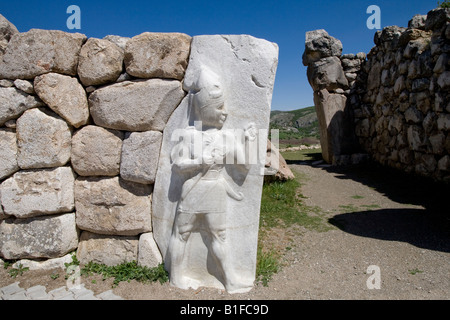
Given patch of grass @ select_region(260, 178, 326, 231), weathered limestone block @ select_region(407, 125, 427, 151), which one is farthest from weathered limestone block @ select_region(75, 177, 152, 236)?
weathered limestone block @ select_region(407, 125, 427, 151)

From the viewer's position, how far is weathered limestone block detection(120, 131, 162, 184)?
2.81 m

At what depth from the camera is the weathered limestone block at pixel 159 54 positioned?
2727 millimetres

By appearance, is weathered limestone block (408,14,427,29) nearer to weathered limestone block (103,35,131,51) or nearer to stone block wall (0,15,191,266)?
stone block wall (0,15,191,266)

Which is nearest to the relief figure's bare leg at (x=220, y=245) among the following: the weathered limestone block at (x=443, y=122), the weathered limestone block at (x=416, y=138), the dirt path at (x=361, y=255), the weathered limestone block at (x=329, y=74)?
the dirt path at (x=361, y=255)

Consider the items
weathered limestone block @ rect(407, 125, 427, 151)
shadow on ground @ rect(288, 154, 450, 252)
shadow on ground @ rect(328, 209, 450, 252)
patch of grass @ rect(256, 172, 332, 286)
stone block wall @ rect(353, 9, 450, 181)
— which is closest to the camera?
patch of grass @ rect(256, 172, 332, 286)

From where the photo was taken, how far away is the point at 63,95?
282cm

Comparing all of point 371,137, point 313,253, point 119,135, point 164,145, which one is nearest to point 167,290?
point 164,145

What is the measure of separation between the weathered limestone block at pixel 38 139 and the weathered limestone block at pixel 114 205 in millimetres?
386

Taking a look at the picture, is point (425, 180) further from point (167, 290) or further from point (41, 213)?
point (41, 213)

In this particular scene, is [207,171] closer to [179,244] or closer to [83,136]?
[179,244]

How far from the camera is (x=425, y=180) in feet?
19.4

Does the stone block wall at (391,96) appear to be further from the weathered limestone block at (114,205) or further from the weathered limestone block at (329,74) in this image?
the weathered limestone block at (114,205)

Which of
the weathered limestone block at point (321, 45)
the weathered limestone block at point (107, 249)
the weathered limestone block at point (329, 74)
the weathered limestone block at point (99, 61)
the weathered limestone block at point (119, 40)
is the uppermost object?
the weathered limestone block at point (321, 45)

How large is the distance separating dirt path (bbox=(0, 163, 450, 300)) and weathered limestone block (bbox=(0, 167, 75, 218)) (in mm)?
689
